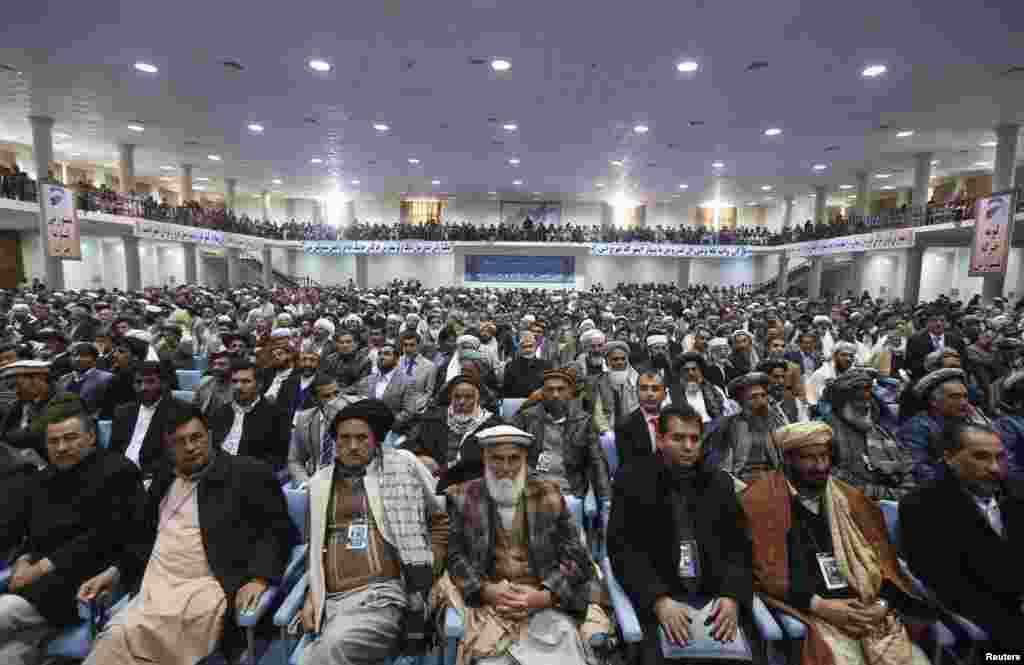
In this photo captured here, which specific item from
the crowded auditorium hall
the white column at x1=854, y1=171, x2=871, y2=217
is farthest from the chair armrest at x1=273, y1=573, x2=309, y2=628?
the white column at x1=854, y1=171, x2=871, y2=217

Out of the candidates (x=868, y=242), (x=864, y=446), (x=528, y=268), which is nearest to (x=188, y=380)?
(x=864, y=446)

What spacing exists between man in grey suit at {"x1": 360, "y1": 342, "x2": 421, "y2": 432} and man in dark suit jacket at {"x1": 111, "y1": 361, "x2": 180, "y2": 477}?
1.66 meters

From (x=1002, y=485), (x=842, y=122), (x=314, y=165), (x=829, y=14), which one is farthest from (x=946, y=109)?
(x=314, y=165)

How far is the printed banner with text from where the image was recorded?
12087 millimetres

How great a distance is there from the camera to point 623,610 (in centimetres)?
215

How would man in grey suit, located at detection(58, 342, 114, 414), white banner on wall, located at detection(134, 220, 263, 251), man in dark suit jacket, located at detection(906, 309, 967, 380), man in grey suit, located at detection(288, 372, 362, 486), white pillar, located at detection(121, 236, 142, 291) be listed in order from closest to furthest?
man in grey suit, located at detection(288, 372, 362, 486) < man in grey suit, located at detection(58, 342, 114, 414) < man in dark suit jacket, located at detection(906, 309, 967, 380) < white banner on wall, located at detection(134, 220, 263, 251) < white pillar, located at detection(121, 236, 142, 291)

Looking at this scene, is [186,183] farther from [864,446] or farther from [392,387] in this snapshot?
[864,446]

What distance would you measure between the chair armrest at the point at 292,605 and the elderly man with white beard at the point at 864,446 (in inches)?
120

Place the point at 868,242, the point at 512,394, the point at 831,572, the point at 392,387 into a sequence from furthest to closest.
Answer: the point at 868,242 → the point at 512,394 → the point at 392,387 → the point at 831,572

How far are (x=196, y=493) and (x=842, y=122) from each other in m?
15.0

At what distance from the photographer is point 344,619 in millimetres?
2189

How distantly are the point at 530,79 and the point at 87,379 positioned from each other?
8669mm

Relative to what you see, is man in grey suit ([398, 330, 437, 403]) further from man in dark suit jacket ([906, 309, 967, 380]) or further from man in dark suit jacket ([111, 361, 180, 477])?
man in dark suit jacket ([906, 309, 967, 380])

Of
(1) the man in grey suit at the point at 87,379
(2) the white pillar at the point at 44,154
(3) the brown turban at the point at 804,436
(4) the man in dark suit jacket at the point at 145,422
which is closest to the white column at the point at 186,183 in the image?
(2) the white pillar at the point at 44,154
